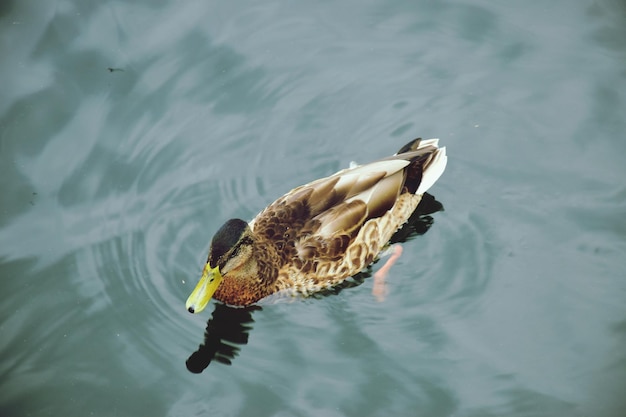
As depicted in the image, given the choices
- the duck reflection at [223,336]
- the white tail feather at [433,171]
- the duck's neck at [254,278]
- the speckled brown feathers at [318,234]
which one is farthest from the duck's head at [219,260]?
the white tail feather at [433,171]

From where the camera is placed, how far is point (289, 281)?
23.9 ft

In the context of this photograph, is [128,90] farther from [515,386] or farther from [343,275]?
[515,386]

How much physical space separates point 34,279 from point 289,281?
7.26ft

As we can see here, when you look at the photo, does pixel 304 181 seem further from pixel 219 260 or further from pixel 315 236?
pixel 219 260

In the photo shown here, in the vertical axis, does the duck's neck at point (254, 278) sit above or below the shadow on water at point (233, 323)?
above

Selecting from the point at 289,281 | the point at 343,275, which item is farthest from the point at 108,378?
the point at 343,275

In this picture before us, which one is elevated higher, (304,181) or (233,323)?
(304,181)

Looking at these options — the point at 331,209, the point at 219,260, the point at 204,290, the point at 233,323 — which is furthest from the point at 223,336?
the point at 331,209

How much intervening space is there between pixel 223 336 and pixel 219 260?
0.76m

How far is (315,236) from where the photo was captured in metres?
7.24

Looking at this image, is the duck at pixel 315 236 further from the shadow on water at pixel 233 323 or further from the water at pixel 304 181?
the water at pixel 304 181

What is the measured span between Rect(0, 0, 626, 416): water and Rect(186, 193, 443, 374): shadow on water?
0.03 m

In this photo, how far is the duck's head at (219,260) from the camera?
669 cm

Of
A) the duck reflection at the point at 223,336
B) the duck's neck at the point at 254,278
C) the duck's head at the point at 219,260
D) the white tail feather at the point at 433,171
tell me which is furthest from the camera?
the white tail feather at the point at 433,171
